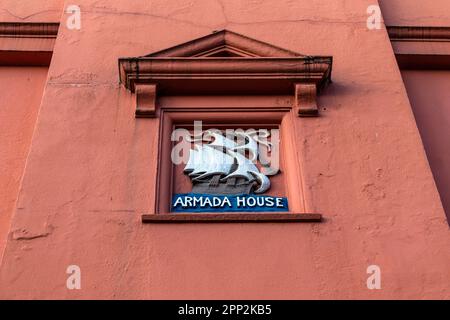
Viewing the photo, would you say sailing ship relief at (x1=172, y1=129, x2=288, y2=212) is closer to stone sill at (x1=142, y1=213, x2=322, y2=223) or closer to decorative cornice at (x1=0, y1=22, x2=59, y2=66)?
stone sill at (x1=142, y1=213, x2=322, y2=223)

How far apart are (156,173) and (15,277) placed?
1432 millimetres

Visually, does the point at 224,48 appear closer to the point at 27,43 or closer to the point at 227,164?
the point at 227,164

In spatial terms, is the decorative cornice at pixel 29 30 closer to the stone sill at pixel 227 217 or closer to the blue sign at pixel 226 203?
the blue sign at pixel 226 203

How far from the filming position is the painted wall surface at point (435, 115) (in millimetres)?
6051

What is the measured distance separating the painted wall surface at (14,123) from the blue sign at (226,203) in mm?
1493

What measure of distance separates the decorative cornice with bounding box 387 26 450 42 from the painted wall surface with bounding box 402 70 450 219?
43cm

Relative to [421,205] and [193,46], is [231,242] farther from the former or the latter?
[193,46]

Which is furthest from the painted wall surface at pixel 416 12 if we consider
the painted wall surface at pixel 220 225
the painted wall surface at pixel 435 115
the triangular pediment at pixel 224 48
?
the triangular pediment at pixel 224 48

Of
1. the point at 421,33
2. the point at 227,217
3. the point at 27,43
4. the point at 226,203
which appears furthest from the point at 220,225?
the point at 421,33

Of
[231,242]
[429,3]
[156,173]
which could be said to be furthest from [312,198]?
[429,3]

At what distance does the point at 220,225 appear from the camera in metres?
5.12

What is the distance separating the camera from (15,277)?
4746 millimetres

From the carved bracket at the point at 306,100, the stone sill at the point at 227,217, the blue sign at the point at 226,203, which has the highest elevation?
the carved bracket at the point at 306,100
